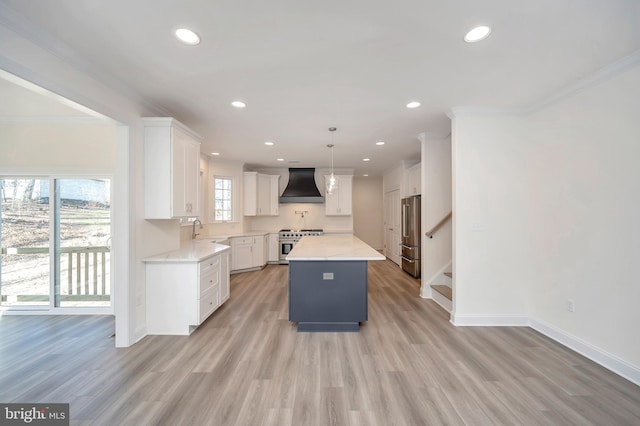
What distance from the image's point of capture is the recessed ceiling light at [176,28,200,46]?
168cm

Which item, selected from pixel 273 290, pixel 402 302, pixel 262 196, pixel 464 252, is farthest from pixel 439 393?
pixel 262 196

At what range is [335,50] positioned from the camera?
1876mm

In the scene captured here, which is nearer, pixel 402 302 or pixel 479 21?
pixel 479 21

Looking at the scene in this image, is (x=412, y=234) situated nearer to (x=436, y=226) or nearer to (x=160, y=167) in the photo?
(x=436, y=226)

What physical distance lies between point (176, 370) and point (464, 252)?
3343 mm

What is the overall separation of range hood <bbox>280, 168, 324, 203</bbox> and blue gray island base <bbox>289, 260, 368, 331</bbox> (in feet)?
12.8

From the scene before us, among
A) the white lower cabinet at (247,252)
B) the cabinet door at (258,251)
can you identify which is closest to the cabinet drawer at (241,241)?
the white lower cabinet at (247,252)

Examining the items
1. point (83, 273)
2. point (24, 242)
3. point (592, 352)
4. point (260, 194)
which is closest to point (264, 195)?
point (260, 194)

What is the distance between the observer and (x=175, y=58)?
199 centimetres

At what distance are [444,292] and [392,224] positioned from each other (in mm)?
3741

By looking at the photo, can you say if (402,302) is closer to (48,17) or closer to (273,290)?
(273,290)

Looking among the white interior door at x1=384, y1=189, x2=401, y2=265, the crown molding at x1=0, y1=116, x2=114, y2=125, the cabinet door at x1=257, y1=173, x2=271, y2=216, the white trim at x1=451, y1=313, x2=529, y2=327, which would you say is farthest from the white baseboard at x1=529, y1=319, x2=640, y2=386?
the crown molding at x1=0, y1=116, x2=114, y2=125

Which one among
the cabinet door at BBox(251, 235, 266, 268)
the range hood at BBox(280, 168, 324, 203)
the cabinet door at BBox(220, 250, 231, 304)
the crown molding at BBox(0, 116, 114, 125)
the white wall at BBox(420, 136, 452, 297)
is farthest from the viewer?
the range hood at BBox(280, 168, 324, 203)

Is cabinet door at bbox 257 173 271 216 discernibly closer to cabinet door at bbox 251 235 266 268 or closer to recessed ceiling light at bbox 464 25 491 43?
cabinet door at bbox 251 235 266 268
